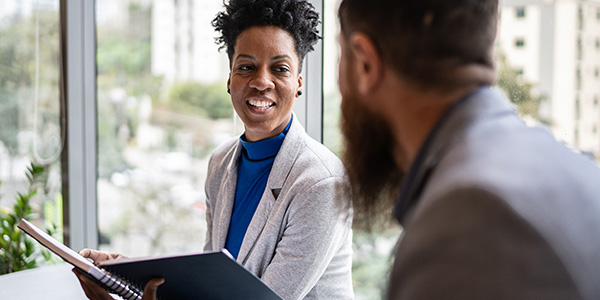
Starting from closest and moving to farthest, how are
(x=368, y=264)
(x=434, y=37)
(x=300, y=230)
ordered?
(x=434, y=37) → (x=300, y=230) → (x=368, y=264)

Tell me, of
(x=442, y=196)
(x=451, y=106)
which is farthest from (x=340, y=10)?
(x=442, y=196)

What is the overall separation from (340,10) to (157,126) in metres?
2.53

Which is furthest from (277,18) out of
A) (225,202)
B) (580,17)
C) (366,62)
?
(366,62)

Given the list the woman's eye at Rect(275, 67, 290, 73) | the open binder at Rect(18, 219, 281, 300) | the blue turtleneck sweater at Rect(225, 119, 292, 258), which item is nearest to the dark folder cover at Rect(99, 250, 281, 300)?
the open binder at Rect(18, 219, 281, 300)

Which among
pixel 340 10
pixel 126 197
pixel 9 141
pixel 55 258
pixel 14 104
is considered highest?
pixel 340 10

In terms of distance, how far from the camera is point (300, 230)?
150cm

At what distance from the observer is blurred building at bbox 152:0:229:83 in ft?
9.48

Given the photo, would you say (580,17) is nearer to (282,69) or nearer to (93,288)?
(282,69)

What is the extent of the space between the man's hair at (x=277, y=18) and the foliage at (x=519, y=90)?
0.55 meters

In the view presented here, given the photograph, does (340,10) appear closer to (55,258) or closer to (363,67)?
(363,67)

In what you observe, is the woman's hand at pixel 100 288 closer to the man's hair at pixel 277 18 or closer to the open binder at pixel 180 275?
the open binder at pixel 180 275

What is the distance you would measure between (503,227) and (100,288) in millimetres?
1011

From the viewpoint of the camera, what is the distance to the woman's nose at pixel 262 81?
1640 mm

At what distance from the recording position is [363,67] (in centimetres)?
79
